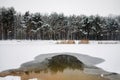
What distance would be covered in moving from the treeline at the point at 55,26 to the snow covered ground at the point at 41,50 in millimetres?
93

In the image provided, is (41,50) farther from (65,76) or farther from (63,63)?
(65,76)

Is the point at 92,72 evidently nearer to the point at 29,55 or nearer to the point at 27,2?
the point at 29,55

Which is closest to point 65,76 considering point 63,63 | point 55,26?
point 63,63

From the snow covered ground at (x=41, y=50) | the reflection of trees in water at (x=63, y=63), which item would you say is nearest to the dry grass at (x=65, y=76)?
the reflection of trees in water at (x=63, y=63)

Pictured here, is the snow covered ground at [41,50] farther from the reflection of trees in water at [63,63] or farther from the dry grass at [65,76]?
the dry grass at [65,76]

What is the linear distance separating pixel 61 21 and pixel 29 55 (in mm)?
707

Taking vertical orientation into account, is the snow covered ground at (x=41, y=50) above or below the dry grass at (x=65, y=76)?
above

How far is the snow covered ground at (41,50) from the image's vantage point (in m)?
2.96

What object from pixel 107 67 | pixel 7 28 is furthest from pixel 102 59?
pixel 7 28

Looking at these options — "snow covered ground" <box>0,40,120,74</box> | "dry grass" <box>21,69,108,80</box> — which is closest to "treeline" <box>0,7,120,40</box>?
"snow covered ground" <box>0,40,120,74</box>

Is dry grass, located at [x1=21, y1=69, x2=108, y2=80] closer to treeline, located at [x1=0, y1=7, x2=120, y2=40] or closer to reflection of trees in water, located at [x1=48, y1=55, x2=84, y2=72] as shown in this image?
reflection of trees in water, located at [x1=48, y1=55, x2=84, y2=72]

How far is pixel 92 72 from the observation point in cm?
297

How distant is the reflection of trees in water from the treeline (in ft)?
0.99

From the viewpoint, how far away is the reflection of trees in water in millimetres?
2959
